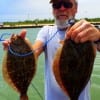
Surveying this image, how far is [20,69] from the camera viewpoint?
101 inches

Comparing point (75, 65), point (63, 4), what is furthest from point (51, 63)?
point (75, 65)

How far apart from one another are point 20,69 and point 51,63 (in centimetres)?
81

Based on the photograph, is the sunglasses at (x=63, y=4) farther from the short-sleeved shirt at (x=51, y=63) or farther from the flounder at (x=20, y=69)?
the flounder at (x=20, y=69)

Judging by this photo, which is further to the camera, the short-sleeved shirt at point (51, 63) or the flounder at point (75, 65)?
the short-sleeved shirt at point (51, 63)

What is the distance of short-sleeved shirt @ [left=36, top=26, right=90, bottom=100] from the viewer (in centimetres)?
331

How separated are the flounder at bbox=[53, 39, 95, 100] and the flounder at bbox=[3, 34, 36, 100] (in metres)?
0.22

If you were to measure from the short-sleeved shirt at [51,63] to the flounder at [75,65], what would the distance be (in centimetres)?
72

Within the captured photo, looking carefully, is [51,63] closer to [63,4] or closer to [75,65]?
[63,4]

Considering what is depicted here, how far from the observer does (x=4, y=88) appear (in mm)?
12008

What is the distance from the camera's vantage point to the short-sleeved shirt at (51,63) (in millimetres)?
3314

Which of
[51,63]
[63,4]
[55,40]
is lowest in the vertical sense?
[51,63]

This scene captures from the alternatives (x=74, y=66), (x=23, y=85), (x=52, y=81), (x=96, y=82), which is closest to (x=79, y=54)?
(x=74, y=66)

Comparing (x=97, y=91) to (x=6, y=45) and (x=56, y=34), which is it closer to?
(x=56, y=34)

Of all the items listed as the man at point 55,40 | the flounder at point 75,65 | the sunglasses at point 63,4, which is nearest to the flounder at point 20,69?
the flounder at point 75,65
